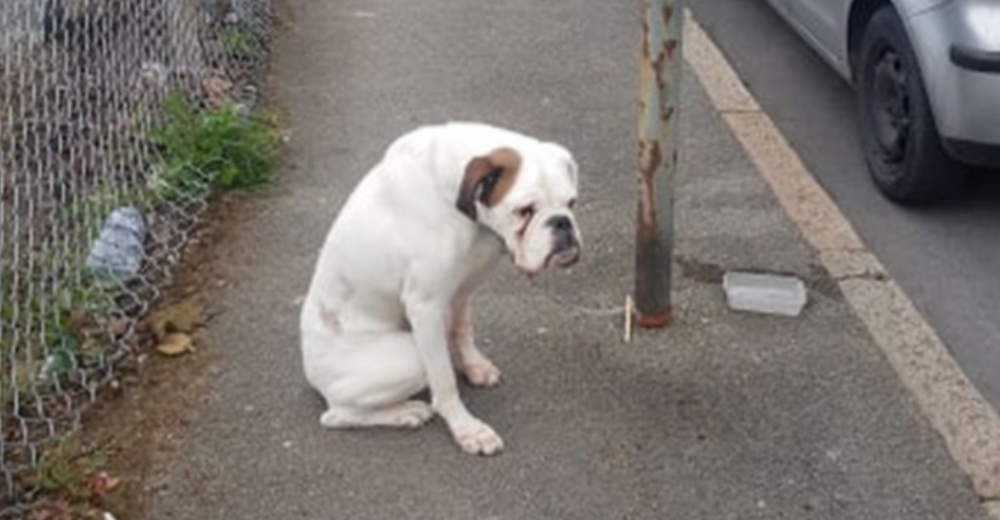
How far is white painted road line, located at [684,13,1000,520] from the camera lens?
3709 millimetres

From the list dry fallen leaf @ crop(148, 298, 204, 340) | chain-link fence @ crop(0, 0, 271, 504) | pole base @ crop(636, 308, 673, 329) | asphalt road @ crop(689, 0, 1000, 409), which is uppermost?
chain-link fence @ crop(0, 0, 271, 504)


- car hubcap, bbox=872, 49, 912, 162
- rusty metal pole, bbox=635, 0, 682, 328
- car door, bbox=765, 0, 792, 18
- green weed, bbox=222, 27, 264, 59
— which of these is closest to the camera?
rusty metal pole, bbox=635, 0, 682, 328

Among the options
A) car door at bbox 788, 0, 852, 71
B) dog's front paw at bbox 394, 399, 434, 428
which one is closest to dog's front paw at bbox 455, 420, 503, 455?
dog's front paw at bbox 394, 399, 434, 428

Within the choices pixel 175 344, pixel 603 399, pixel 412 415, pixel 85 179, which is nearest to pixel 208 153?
pixel 85 179

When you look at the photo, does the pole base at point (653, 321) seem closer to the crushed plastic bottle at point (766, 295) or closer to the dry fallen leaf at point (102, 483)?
the crushed plastic bottle at point (766, 295)

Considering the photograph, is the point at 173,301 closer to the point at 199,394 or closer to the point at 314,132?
the point at 199,394

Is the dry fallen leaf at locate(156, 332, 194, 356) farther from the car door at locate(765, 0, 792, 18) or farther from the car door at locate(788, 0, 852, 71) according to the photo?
the car door at locate(765, 0, 792, 18)

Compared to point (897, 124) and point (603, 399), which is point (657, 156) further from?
point (897, 124)

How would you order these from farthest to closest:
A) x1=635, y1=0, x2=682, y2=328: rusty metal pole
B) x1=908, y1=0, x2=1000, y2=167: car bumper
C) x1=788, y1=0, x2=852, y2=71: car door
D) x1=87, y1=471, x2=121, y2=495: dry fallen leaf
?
x1=788, y1=0, x2=852, y2=71: car door < x1=908, y1=0, x2=1000, y2=167: car bumper < x1=635, y1=0, x2=682, y2=328: rusty metal pole < x1=87, y1=471, x2=121, y2=495: dry fallen leaf

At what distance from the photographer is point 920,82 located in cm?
467

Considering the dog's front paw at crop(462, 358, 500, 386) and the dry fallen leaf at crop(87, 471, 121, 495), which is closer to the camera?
the dry fallen leaf at crop(87, 471, 121, 495)

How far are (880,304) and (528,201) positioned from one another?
1.61 m

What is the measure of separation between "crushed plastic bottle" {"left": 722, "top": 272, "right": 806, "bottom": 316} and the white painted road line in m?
0.17

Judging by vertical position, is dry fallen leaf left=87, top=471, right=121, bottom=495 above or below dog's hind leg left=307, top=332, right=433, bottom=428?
below
